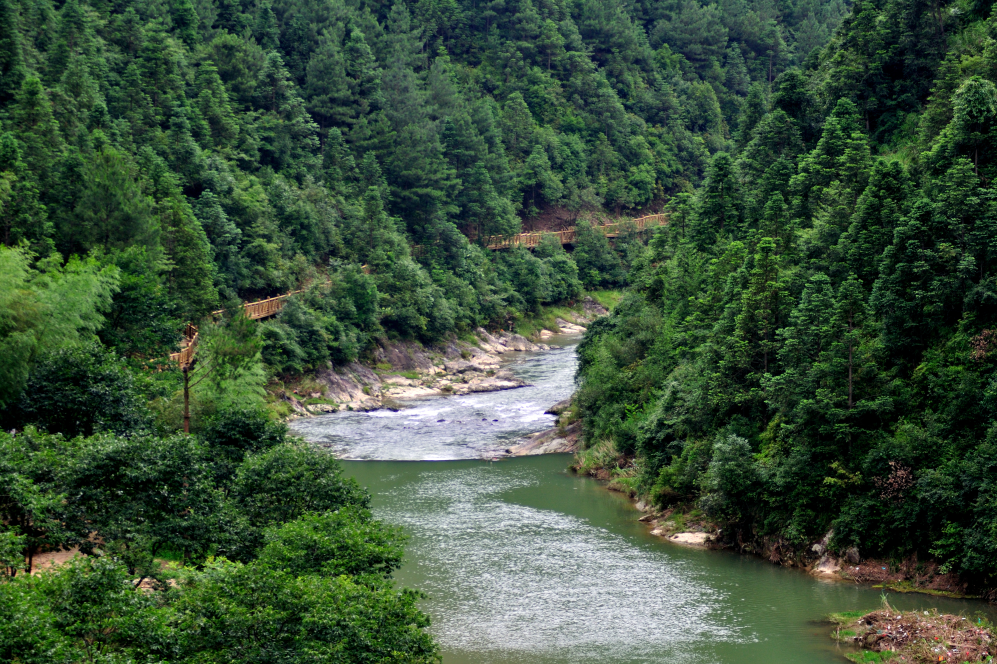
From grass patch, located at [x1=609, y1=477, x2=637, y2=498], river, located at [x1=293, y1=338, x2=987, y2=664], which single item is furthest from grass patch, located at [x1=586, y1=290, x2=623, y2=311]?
grass patch, located at [x1=609, y1=477, x2=637, y2=498]

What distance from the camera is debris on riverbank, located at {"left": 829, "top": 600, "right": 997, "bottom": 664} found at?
29.2 metres

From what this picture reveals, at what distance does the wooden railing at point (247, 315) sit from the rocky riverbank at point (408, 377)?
244 inches

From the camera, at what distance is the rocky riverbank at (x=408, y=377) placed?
74.9 metres

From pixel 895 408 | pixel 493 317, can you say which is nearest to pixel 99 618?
pixel 895 408

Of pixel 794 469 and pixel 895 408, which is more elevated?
pixel 895 408

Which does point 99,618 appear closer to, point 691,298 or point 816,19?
point 691,298

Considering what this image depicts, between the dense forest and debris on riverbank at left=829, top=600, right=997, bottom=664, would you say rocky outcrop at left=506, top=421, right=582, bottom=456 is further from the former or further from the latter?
debris on riverbank at left=829, top=600, right=997, bottom=664

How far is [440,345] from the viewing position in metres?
92.8

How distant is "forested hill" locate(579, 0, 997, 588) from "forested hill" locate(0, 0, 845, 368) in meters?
16.2

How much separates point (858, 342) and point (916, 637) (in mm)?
13221

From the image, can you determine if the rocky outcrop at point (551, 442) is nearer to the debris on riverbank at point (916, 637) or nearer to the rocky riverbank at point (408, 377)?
the rocky riverbank at point (408, 377)

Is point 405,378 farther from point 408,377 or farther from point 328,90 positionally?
point 328,90

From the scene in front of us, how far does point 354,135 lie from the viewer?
110 metres

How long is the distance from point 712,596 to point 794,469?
6476mm
